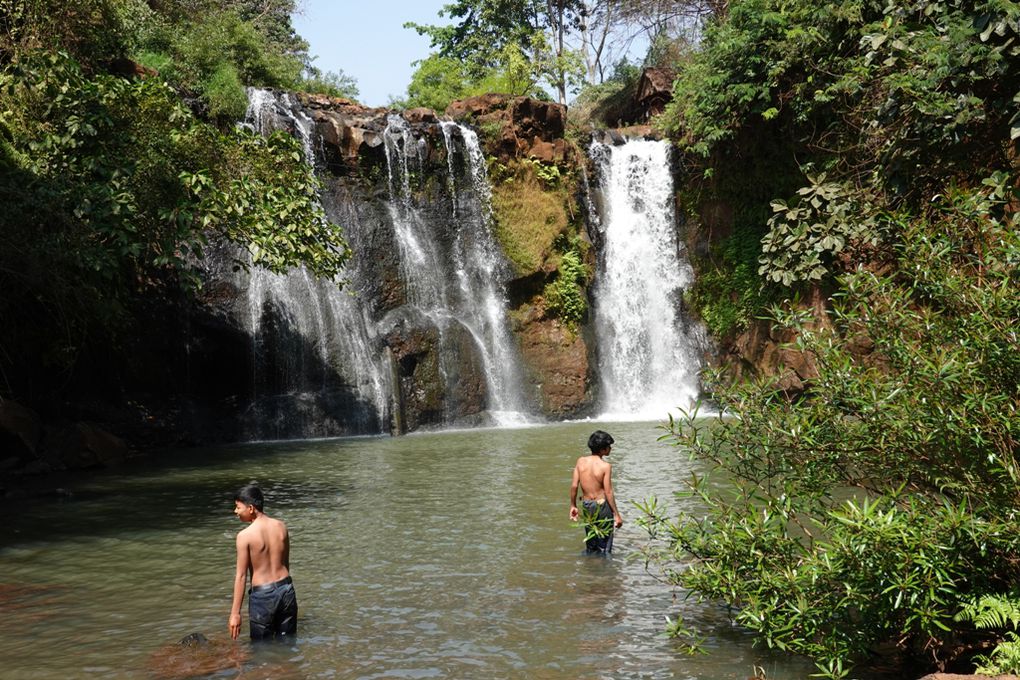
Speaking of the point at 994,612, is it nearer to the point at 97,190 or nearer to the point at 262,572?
the point at 262,572

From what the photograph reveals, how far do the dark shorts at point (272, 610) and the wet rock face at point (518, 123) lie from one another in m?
22.9

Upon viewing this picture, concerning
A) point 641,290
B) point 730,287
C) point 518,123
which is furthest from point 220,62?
point 730,287

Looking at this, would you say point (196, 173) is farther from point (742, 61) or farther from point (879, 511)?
point (742, 61)

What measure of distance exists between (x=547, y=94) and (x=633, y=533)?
32920 mm

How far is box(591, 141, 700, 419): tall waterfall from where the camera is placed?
90.2 feet

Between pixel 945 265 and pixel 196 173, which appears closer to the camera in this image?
pixel 945 265

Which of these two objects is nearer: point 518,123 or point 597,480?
point 597,480

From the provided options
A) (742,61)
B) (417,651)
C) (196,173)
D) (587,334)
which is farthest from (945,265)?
(587,334)

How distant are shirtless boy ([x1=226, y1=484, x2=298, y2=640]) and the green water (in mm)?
199

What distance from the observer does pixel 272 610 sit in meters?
→ 6.96

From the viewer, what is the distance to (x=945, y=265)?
613 cm

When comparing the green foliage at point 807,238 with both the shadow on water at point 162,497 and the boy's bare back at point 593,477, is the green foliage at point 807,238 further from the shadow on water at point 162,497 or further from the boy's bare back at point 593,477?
the boy's bare back at point 593,477

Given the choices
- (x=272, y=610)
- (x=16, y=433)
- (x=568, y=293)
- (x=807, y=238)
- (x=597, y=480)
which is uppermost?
(x=568, y=293)

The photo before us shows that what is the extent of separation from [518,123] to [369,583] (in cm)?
2240
